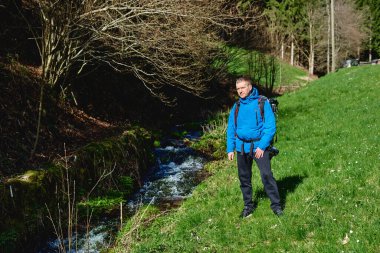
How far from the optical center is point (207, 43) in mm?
19750

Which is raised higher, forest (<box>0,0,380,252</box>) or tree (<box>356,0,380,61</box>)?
tree (<box>356,0,380,61</box>)

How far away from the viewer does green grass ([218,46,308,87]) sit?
3135 cm

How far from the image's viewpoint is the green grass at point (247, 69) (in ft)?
103

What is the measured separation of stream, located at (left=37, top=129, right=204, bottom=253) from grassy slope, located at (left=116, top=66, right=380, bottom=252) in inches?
34.9

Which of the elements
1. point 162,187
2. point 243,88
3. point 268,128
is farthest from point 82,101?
point 268,128

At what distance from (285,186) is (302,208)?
1561 millimetres

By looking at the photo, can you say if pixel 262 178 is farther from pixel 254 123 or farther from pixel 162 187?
pixel 162 187

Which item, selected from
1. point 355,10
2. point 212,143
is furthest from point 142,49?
point 355,10

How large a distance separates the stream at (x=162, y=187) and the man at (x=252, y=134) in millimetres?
2442

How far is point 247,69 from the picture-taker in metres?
39.3

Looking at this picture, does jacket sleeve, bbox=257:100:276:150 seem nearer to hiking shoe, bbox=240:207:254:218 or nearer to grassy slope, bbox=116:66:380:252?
grassy slope, bbox=116:66:380:252

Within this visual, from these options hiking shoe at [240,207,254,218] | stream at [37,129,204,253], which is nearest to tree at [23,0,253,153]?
stream at [37,129,204,253]

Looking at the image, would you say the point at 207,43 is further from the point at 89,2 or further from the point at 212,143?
the point at 89,2

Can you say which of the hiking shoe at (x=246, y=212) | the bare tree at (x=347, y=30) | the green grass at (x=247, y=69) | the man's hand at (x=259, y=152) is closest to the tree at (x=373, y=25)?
the bare tree at (x=347, y=30)
